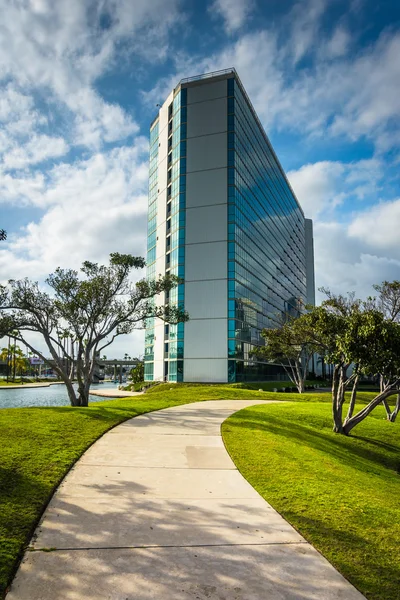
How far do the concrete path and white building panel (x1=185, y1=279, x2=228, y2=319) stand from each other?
4744 cm

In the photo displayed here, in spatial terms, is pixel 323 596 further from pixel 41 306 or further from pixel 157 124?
pixel 157 124

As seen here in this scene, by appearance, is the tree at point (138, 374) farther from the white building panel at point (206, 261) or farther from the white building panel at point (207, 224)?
the white building panel at point (207, 224)

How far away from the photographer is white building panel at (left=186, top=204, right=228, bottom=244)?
186ft

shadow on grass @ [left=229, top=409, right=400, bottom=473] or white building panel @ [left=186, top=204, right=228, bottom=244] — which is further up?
white building panel @ [left=186, top=204, right=228, bottom=244]

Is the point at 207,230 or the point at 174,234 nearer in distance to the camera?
the point at 207,230

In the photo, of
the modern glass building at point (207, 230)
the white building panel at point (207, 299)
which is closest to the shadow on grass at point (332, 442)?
the modern glass building at point (207, 230)

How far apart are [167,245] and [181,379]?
67.5 feet

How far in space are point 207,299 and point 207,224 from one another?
10697 mm

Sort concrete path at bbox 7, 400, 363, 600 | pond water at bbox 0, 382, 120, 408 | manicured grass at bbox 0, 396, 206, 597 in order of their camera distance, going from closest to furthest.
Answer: concrete path at bbox 7, 400, 363, 600 < manicured grass at bbox 0, 396, 206, 597 < pond water at bbox 0, 382, 120, 408

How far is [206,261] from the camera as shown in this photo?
56.6 m

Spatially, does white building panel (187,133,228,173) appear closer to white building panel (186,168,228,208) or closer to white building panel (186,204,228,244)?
white building panel (186,168,228,208)

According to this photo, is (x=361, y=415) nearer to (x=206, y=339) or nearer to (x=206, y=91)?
(x=206, y=339)

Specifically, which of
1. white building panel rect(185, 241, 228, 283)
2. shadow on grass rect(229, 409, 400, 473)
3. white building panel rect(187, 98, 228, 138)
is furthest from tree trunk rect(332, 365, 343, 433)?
white building panel rect(187, 98, 228, 138)

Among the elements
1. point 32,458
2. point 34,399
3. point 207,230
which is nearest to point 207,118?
point 207,230
